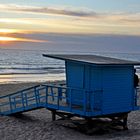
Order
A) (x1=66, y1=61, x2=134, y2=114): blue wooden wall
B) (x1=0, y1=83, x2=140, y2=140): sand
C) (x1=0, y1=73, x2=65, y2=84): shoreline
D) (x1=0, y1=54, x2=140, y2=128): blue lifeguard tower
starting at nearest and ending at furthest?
(x1=0, y1=83, x2=140, y2=140): sand < (x1=0, y1=54, x2=140, y2=128): blue lifeguard tower < (x1=66, y1=61, x2=134, y2=114): blue wooden wall < (x1=0, y1=73, x2=65, y2=84): shoreline

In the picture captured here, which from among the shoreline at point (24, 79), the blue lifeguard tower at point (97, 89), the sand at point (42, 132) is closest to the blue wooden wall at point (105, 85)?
the blue lifeguard tower at point (97, 89)

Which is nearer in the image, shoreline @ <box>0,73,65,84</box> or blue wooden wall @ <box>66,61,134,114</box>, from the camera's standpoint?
blue wooden wall @ <box>66,61,134,114</box>

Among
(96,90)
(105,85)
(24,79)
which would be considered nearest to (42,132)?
(96,90)

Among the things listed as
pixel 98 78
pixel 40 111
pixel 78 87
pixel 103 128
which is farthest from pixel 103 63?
pixel 40 111

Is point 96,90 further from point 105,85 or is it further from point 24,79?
point 24,79

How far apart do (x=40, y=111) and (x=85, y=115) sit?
7.98 m

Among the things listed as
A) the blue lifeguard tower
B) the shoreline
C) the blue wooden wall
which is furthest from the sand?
the shoreline

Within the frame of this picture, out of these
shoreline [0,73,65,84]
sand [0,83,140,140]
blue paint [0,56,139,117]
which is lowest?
shoreline [0,73,65,84]

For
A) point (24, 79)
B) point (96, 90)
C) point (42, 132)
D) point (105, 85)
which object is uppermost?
point (105, 85)

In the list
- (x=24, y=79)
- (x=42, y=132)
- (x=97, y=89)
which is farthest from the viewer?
(x=24, y=79)

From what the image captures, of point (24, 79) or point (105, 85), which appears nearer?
point (105, 85)

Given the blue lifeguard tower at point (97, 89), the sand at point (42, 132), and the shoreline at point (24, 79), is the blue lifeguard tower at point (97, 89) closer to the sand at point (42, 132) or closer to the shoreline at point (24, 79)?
the sand at point (42, 132)

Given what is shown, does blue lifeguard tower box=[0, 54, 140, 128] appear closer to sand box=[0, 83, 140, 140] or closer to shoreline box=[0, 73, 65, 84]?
sand box=[0, 83, 140, 140]

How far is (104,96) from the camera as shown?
17.5 meters
